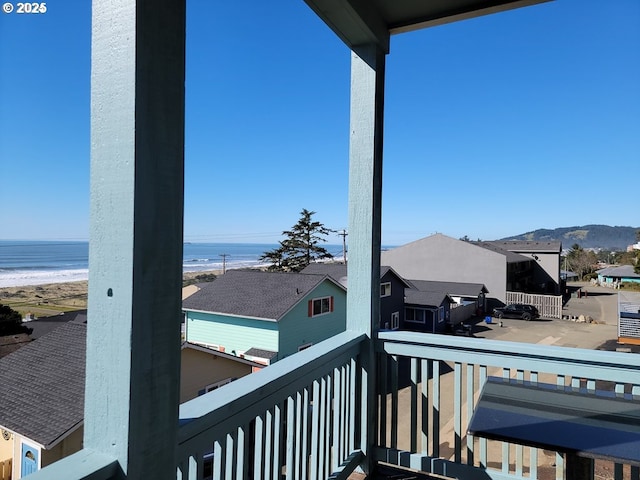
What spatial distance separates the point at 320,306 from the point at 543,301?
15.9 meters

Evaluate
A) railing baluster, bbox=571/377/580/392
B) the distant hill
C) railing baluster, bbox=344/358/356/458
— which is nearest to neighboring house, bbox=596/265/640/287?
the distant hill

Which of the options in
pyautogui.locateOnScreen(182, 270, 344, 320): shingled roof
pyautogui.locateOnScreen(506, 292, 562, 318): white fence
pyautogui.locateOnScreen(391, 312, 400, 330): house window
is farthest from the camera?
pyautogui.locateOnScreen(506, 292, 562, 318): white fence

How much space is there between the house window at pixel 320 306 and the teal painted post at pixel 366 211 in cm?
224

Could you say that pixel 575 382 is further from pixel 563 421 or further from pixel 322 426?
pixel 322 426

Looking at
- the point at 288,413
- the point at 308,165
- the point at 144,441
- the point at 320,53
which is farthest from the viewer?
the point at 308,165

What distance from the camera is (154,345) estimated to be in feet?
2.39

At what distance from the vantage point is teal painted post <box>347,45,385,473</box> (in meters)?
1.91

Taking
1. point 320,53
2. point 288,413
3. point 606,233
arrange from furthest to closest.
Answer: point 606,233, point 320,53, point 288,413

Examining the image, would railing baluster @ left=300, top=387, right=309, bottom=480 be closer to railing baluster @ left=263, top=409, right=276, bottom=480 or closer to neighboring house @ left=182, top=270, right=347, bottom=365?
railing baluster @ left=263, top=409, right=276, bottom=480

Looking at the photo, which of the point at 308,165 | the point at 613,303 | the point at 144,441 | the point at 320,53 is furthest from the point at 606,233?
the point at 144,441

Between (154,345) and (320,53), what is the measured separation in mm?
4482

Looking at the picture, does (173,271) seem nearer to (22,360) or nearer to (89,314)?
(89,314)

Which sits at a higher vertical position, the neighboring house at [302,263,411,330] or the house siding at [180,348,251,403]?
the house siding at [180,348,251,403]

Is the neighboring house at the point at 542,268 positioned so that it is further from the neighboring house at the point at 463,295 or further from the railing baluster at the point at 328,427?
the railing baluster at the point at 328,427
